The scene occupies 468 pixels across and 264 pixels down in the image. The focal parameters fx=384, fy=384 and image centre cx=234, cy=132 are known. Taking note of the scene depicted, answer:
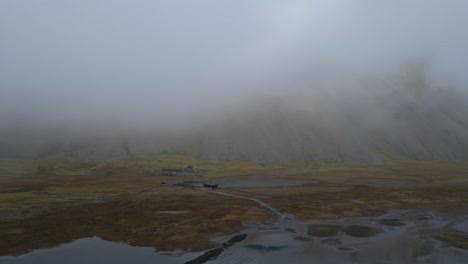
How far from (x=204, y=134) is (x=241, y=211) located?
13777 centimetres

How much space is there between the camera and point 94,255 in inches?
1304

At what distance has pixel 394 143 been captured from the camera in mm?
180000

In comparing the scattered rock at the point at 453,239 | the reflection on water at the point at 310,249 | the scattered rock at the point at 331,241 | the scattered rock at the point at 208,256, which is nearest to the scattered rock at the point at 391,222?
the reflection on water at the point at 310,249

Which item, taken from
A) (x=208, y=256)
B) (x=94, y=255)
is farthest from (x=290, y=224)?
(x=94, y=255)

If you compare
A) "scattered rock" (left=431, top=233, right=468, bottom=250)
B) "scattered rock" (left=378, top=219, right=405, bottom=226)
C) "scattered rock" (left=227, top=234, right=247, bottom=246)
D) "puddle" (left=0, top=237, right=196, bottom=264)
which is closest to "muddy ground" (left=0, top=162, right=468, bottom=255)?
"scattered rock" (left=431, top=233, right=468, bottom=250)

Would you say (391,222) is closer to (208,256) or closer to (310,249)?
(310,249)

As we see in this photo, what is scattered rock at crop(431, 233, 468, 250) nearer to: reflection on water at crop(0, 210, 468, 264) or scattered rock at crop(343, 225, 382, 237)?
reflection on water at crop(0, 210, 468, 264)

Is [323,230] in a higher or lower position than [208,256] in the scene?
higher

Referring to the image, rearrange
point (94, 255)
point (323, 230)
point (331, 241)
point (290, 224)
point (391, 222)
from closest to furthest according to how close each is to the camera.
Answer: point (94, 255)
point (331, 241)
point (323, 230)
point (290, 224)
point (391, 222)

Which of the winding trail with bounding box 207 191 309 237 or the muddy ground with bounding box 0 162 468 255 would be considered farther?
the winding trail with bounding box 207 191 309 237

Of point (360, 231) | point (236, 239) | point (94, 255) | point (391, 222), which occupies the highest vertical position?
point (391, 222)

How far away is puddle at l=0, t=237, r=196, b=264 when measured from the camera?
31.3 m

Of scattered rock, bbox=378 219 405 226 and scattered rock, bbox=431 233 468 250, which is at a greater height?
scattered rock, bbox=378 219 405 226

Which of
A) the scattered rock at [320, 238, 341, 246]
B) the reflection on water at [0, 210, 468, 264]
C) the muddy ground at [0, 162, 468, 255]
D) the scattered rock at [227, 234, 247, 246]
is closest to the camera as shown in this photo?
the reflection on water at [0, 210, 468, 264]
